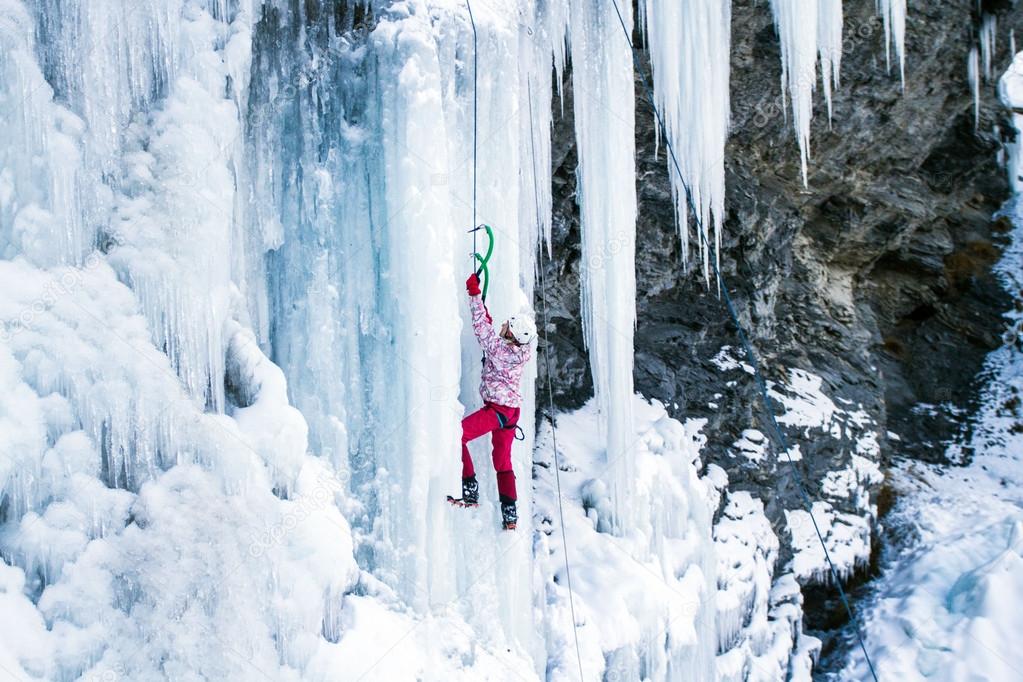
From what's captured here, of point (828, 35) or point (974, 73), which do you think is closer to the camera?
point (828, 35)

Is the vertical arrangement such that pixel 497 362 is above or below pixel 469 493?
above

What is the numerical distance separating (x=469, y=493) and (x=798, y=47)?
4.82 m

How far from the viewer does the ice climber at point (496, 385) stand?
166 inches

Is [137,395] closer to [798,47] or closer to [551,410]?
[551,410]

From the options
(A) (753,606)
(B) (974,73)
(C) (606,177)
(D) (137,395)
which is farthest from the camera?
(B) (974,73)

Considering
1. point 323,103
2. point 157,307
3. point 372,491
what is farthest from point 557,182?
point 157,307

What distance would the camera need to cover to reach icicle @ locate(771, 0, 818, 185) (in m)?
7.21

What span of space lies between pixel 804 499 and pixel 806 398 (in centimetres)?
98

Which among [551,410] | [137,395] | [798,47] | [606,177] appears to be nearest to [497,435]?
[137,395]

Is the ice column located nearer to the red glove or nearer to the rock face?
the rock face

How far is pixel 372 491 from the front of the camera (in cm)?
412

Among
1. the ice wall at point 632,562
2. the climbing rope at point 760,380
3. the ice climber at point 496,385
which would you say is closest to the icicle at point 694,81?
the climbing rope at point 760,380

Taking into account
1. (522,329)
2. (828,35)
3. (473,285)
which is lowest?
(522,329)

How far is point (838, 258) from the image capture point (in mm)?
9875
